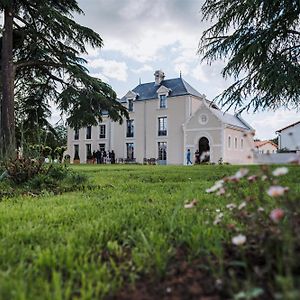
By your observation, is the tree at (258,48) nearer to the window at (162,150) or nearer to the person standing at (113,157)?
the window at (162,150)

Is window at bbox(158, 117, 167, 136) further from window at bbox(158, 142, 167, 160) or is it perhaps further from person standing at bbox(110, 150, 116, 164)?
person standing at bbox(110, 150, 116, 164)

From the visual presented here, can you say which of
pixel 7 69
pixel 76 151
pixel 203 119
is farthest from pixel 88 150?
pixel 7 69

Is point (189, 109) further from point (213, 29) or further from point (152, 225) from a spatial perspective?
point (152, 225)

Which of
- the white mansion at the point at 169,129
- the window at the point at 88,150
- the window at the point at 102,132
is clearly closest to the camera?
the white mansion at the point at 169,129

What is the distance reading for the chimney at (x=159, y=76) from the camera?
114 ft

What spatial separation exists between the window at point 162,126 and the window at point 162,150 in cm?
101

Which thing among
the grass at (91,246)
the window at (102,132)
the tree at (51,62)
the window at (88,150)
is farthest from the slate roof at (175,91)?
the grass at (91,246)

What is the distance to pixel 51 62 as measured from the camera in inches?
479

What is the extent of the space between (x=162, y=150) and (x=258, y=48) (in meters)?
25.6

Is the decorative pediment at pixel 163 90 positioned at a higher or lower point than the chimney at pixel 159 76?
lower

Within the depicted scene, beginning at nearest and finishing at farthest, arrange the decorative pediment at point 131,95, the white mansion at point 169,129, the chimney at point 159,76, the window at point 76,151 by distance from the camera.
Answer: the white mansion at point 169,129 < the chimney at point 159,76 < the decorative pediment at point 131,95 < the window at point 76,151

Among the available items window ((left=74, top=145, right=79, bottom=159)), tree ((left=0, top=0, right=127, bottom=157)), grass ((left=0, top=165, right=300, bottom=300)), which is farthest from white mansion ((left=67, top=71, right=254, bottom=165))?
grass ((left=0, top=165, right=300, bottom=300))

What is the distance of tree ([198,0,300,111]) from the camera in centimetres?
720

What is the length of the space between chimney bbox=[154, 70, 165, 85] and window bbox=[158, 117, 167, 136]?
14.6 feet
